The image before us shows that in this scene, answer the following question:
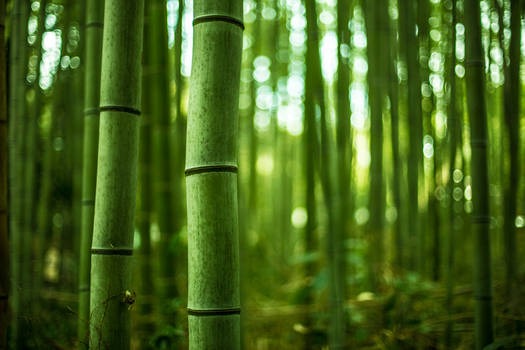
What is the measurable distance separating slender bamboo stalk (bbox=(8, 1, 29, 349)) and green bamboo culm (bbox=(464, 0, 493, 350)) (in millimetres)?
1423

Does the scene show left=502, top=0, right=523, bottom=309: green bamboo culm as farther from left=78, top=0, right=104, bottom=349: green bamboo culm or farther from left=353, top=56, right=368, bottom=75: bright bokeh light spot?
left=353, top=56, right=368, bottom=75: bright bokeh light spot

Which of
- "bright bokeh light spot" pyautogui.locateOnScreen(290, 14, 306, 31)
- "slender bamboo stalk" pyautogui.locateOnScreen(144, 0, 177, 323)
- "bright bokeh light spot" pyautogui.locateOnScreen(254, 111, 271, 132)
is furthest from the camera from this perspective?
"bright bokeh light spot" pyautogui.locateOnScreen(254, 111, 271, 132)

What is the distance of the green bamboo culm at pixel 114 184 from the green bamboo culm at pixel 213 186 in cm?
23

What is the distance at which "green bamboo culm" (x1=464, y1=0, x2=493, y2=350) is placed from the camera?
60.7 inches

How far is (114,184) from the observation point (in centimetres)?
126

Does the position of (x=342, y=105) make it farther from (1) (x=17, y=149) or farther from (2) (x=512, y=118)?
(1) (x=17, y=149)

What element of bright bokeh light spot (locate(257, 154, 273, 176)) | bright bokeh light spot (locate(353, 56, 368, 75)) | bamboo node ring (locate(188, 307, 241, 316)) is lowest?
bamboo node ring (locate(188, 307, 241, 316))

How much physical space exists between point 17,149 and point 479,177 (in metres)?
1.56

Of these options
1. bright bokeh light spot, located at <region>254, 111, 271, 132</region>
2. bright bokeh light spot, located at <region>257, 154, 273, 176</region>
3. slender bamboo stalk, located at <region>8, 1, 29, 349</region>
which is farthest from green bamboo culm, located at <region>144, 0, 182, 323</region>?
bright bokeh light spot, located at <region>257, 154, 273, 176</region>

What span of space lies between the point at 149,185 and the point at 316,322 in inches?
42.2

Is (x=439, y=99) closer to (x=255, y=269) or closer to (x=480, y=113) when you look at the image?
(x=255, y=269)

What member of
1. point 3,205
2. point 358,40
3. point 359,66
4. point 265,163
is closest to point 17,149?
point 3,205

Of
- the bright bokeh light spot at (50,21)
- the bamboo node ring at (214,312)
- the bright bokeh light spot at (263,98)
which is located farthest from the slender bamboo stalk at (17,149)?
the bright bokeh light spot at (263,98)

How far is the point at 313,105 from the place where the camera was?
5.80 feet
